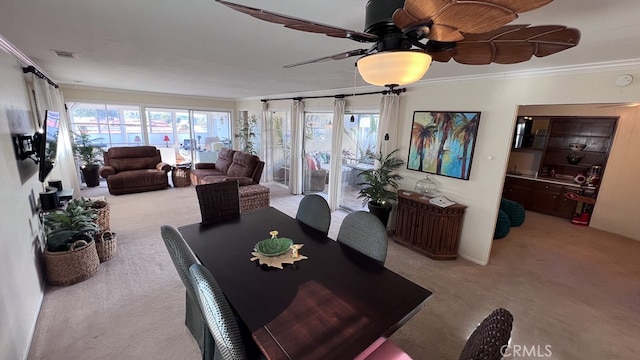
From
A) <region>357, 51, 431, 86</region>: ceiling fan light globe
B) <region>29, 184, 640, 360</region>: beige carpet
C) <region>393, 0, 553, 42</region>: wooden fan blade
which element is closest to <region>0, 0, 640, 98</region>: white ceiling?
<region>357, 51, 431, 86</region>: ceiling fan light globe

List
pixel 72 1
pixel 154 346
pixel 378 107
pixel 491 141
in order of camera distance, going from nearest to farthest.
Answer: pixel 72 1, pixel 154 346, pixel 491 141, pixel 378 107

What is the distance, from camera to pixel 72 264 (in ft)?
8.32

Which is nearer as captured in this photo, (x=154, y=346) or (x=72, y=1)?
(x=72, y=1)

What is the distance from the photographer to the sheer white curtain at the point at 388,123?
382 centimetres

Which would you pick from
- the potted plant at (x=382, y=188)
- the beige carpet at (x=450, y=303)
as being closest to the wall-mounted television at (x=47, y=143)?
the beige carpet at (x=450, y=303)

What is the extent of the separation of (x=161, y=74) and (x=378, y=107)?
3.37m

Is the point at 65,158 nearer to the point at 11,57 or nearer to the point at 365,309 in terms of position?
the point at 11,57

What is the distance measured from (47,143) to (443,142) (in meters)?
4.45

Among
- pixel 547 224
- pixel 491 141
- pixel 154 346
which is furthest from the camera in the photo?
pixel 547 224

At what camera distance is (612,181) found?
14.5 feet

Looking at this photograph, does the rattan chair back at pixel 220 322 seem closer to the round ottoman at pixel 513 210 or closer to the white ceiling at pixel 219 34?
the white ceiling at pixel 219 34

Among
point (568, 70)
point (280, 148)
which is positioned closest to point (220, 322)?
point (568, 70)

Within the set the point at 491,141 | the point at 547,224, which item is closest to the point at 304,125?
the point at 491,141

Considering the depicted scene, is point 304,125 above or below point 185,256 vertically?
above
